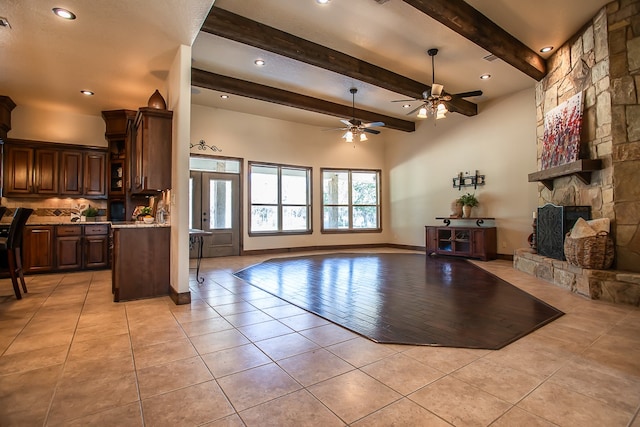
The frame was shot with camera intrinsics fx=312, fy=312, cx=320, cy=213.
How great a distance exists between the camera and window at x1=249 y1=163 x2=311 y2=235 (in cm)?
820

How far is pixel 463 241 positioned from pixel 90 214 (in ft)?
25.9

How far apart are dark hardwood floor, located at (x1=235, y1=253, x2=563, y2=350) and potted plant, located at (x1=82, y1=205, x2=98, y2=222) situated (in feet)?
10.5

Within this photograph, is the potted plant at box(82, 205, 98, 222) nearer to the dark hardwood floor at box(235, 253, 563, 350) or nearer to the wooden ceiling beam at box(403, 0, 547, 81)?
the dark hardwood floor at box(235, 253, 563, 350)

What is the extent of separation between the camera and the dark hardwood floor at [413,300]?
2676mm

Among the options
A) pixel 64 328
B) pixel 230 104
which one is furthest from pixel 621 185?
pixel 230 104

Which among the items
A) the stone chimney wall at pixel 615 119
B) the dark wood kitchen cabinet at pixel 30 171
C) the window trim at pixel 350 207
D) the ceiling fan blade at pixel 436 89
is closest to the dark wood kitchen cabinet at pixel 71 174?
the dark wood kitchen cabinet at pixel 30 171

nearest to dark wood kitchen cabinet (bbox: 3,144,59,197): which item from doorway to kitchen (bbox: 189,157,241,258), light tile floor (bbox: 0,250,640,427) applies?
doorway to kitchen (bbox: 189,157,241,258)

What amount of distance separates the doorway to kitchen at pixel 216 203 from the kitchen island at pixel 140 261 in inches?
138

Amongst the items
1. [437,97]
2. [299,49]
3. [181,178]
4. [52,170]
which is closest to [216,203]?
[52,170]

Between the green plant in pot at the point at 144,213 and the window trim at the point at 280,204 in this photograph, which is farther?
the window trim at the point at 280,204

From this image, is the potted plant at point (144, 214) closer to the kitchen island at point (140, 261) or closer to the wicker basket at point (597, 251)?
the kitchen island at point (140, 261)

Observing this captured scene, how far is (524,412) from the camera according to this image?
62.4 inches

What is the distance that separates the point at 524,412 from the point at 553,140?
4.81 m

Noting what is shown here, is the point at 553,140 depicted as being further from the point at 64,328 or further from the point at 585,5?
the point at 64,328
